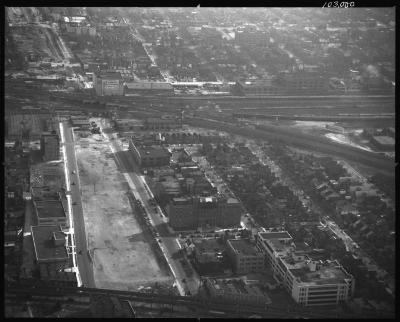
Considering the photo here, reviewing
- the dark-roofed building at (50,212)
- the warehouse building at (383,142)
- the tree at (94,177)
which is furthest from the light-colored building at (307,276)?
the warehouse building at (383,142)

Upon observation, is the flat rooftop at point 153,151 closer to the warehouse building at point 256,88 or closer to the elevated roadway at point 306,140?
the elevated roadway at point 306,140

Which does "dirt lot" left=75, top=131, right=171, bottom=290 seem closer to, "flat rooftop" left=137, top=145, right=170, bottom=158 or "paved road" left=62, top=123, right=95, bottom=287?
"paved road" left=62, top=123, right=95, bottom=287

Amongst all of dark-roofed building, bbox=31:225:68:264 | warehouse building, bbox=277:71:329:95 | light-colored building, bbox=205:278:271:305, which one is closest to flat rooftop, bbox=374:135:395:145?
warehouse building, bbox=277:71:329:95

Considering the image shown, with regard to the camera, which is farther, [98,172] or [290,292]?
[98,172]

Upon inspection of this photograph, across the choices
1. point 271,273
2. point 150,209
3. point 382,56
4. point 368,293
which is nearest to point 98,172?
point 150,209

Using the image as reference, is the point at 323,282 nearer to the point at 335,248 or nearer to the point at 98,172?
the point at 335,248

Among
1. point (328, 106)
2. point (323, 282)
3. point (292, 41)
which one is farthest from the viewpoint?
point (292, 41)

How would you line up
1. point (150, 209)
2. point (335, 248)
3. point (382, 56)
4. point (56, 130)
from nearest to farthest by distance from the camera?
point (335, 248)
point (150, 209)
point (56, 130)
point (382, 56)
